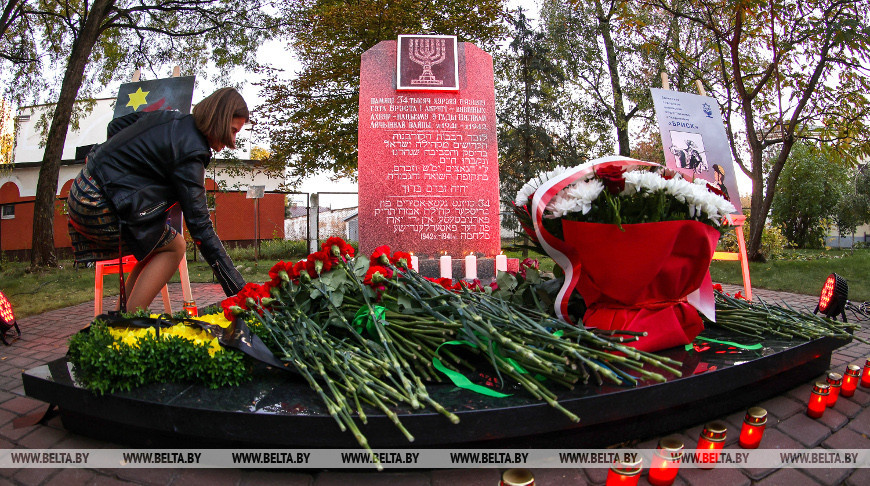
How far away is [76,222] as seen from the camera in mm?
2574

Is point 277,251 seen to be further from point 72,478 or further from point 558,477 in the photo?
point 558,477

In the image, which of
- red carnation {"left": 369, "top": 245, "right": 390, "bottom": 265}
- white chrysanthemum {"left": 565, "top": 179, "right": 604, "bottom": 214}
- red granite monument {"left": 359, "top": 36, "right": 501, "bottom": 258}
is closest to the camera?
white chrysanthemum {"left": 565, "top": 179, "right": 604, "bottom": 214}

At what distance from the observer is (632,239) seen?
198 cm

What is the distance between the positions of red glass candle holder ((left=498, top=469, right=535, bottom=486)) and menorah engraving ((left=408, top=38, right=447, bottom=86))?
4503 millimetres

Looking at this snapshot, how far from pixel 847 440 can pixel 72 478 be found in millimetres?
2867

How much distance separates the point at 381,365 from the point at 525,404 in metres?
0.51

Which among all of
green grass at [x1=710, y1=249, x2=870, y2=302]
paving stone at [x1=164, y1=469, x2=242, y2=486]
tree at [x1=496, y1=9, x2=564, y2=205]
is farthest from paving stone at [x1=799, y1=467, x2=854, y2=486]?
tree at [x1=496, y1=9, x2=564, y2=205]

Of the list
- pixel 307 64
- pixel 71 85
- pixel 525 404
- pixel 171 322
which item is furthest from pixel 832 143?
pixel 71 85

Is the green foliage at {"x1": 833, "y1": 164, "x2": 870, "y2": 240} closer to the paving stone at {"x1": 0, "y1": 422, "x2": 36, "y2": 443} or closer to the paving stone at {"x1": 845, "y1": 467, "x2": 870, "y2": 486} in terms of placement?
the paving stone at {"x1": 845, "y1": 467, "x2": 870, "y2": 486}

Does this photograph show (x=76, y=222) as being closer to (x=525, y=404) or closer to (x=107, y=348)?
(x=107, y=348)

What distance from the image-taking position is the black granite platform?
60.0 inches

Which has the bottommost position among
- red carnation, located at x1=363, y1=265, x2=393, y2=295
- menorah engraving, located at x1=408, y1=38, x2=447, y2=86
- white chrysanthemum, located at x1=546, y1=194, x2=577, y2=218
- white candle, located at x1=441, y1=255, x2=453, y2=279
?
white candle, located at x1=441, y1=255, x2=453, y2=279

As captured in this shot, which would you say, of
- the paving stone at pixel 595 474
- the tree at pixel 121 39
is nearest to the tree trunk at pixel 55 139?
the tree at pixel 121 39

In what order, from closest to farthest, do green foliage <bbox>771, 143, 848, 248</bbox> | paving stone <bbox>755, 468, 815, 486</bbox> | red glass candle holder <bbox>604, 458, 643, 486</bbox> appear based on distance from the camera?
red glass candle holder <bbox>604, 458, 643, 486</bbox> < paving stone <bbox>755, 468, 815, 486</bbox> < green foliage <bbox>771, 143, 848, 248</bbox>
